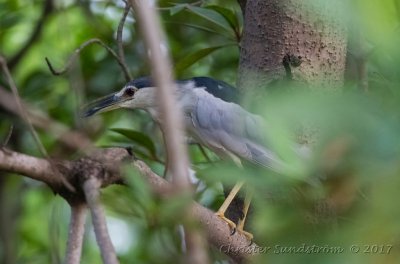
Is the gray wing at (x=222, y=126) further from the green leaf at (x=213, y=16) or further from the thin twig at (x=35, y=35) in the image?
the thin twig at (x=35, y=35)

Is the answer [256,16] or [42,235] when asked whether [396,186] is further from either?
[42,235]

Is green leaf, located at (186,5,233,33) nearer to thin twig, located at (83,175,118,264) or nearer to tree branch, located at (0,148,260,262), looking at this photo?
tree branch, located at (0,148,260,262)

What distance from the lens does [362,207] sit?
53cm

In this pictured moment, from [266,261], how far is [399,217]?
0.08 metres

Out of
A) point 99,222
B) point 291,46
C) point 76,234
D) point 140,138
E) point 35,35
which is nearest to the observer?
point 99,222

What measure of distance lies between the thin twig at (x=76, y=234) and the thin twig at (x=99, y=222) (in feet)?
0.12

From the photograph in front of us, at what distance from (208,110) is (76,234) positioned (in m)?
1.00

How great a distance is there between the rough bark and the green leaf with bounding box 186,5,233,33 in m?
0.39

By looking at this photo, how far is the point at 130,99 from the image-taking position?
204cm

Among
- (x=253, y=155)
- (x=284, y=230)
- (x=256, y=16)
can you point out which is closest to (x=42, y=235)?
(x=253, y=155)

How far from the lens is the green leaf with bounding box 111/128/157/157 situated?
6.45ft

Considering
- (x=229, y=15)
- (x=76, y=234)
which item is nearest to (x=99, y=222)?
(x=76, y=234)

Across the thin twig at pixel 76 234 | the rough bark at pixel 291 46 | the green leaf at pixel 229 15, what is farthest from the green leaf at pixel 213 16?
the thin twig at pixel 76 234

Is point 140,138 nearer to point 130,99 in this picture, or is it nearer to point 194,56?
point 130,99
